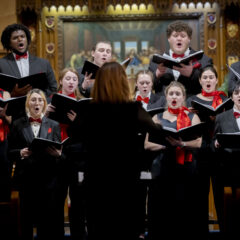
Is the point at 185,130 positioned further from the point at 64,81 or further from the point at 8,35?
the point at 8,35

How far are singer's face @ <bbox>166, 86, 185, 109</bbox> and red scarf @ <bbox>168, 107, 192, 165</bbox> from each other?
0.04 meters

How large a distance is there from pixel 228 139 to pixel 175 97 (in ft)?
2.07

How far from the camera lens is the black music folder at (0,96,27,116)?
364 centimetres

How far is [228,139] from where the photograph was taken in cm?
355

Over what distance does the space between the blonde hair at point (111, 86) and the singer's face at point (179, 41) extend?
140 cm

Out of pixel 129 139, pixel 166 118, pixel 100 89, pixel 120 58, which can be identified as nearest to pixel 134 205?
pixel 129 139

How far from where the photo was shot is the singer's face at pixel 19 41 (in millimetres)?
4289

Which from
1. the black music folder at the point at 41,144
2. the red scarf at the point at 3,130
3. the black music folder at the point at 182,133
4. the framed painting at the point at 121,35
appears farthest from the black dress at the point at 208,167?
the framed painting at the point at 121,35

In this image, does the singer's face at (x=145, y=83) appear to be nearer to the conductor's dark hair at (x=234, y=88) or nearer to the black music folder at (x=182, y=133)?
the conductor's dark hair at (x=234, y=88)

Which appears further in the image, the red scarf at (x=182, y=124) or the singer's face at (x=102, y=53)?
the singer's face at (x=102, y=53)

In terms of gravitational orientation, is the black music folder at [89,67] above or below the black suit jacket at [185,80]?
above

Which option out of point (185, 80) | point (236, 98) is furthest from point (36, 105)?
point (236, 98)

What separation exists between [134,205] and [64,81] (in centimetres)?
167

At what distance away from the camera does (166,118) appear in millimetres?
4020
